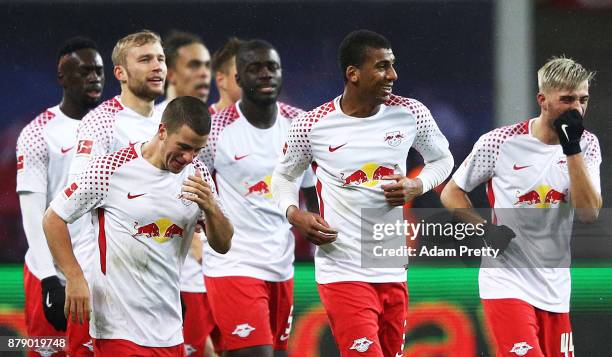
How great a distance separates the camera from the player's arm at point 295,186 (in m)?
5.31

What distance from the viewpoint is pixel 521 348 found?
545cm

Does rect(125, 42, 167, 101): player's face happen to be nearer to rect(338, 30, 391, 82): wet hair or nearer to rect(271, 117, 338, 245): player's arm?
rect(271, 117, 338, 245): player's arm

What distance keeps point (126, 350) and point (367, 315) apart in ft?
3.77

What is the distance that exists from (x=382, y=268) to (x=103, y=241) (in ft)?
4.43

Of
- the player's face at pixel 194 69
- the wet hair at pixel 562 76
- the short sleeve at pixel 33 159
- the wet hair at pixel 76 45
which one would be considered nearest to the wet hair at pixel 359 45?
the wet hair at pixel 562 76

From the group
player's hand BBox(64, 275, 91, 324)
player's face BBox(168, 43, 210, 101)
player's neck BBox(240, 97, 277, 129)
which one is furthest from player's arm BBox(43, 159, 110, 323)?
player's face BBox(168, 43, 210, 101)

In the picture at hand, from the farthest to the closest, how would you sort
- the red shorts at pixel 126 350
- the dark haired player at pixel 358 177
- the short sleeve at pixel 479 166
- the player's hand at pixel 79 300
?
the short sleeve at pixel 479 166, the dark haired player at pixel 358 177, the red shorts at pixel 126 350, the player's hand at pixel 79 300

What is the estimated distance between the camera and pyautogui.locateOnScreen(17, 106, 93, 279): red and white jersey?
6.29m

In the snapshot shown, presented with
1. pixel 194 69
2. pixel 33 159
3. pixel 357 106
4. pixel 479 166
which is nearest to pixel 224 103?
pixel 194 69

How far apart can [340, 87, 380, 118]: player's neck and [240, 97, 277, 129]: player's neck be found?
102cm

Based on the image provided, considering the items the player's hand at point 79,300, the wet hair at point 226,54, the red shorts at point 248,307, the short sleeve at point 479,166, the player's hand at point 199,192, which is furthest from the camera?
the wet hair at point 226,54

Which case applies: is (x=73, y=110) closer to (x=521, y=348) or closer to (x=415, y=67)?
(x=415, y=67)

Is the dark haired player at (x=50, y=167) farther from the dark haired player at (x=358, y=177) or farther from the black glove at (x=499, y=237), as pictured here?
the black glove at (x=499, y=237)

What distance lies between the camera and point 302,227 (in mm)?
5336
